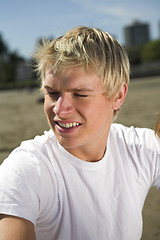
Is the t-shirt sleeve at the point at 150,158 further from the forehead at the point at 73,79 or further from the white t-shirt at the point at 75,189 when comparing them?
the forehead at the point at 73,79

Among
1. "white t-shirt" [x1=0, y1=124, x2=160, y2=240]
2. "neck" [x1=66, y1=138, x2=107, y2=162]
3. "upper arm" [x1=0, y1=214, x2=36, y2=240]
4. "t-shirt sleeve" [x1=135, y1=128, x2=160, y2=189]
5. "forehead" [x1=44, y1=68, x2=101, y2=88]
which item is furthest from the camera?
"t-shirt sleeve" [x1=135, y1=128, x2=160, y2=189]

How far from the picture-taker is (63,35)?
6.50 feet

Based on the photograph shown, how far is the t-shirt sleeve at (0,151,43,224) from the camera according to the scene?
1414 mm

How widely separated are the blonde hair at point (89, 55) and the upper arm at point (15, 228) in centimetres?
86

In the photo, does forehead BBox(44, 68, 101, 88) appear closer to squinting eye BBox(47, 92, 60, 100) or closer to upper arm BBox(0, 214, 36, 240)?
squinting eye BBox(47, 92, 60, 100)

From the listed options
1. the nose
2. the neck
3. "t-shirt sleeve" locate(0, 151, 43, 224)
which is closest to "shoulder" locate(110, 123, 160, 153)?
the neck

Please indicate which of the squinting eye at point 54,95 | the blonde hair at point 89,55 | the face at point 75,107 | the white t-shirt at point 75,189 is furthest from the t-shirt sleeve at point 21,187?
the blonde hair at point 89,55

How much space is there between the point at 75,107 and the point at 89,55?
1.08 feet

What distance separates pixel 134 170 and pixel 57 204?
2.06ft

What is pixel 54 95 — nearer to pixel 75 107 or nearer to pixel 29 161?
pixel 75 107

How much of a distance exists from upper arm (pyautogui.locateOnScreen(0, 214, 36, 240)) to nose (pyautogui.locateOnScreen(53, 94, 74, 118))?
2.09 ft

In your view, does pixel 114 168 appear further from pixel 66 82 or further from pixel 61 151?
pixel 66 82

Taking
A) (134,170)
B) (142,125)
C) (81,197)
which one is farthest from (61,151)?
(142,125)

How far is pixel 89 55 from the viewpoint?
1.75 m
